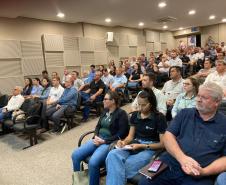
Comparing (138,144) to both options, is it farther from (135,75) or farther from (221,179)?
(135,75)

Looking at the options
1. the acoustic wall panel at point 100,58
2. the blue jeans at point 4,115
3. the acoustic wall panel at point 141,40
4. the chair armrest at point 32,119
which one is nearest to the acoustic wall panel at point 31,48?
the acoustic wall panel at point 100,58

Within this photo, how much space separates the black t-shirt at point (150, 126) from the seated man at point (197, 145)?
11.1 inches

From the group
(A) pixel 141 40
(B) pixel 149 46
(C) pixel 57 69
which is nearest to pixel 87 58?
(C) pixel 57 69

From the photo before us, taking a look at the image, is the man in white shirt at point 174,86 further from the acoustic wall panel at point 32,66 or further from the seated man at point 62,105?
the acoustic wall panel at point 32,66

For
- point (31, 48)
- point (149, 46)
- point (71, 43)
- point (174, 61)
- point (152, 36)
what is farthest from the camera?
point (152, 36)

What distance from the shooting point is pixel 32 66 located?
306 inches

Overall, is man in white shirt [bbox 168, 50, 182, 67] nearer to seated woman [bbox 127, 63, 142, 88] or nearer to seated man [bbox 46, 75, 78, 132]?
seated woman [bbox 127, 63, 142, 88]

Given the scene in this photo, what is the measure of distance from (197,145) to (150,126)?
1.90 feet

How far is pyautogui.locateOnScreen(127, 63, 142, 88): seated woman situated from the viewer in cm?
675

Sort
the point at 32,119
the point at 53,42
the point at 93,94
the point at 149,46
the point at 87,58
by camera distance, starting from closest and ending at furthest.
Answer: the point at 32,119 → the point at 93,94 → the point at 53,42 → the point at 87,58 → the point at 149,46

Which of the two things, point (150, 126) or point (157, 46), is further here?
point (157, 46)

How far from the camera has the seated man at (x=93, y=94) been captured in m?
5.29

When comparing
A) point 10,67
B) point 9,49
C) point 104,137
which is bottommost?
point 104,137

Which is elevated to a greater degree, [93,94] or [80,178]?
[93,94]
